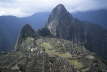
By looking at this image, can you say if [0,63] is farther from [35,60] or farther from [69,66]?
[69,66]

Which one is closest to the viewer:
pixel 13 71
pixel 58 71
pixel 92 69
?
pixel 13 71

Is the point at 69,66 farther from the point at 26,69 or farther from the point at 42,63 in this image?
the point at 26,69

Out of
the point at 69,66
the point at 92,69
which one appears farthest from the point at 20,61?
the point at 92,69

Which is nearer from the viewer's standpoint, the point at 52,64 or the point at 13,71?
the point at 13,71

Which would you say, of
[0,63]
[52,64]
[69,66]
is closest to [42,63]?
[52,64]

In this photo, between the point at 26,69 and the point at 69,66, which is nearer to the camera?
the point at 26,69

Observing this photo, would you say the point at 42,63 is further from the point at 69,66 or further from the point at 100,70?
Result: the point at 100,70

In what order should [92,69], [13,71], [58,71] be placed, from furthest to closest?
[92,69], [58,71], [13,71]
